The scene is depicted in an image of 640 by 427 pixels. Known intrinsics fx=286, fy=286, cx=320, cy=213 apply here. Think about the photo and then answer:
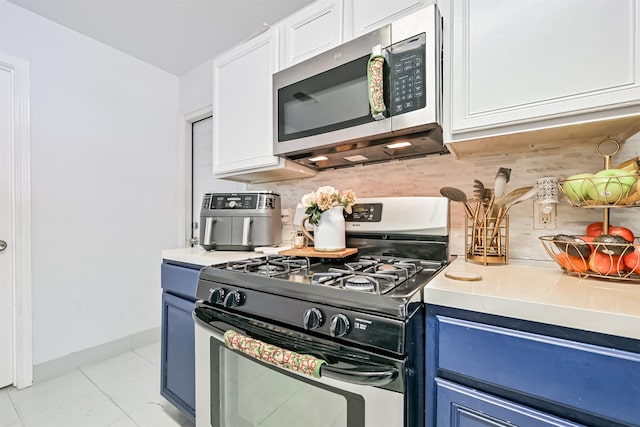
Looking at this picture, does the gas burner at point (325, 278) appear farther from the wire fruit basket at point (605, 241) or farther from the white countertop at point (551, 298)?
the wire fruit basket at point (605, 241)

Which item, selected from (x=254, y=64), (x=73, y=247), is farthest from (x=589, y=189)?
(x=73, y=247)

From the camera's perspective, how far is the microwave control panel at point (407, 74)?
1.08 metres

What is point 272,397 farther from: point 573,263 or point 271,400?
point 573,263

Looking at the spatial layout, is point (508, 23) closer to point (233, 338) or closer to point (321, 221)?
point (321, 221)

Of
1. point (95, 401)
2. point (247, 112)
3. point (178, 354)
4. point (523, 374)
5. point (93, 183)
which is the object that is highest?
point (247, 112)

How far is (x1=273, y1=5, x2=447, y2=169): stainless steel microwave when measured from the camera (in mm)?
1081

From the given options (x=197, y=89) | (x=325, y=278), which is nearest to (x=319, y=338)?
(x=325, y=278)

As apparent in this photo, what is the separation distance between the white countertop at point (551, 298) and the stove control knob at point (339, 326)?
233mm

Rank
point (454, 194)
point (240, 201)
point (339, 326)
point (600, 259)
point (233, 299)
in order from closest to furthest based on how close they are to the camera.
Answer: point (339, 326) < point (600, 259) < point (233, 299) < point (454, 194) < point (240, 201)

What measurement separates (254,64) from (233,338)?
146 cm

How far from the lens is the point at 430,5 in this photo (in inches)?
42.7

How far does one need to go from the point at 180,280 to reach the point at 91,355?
1.45 metres

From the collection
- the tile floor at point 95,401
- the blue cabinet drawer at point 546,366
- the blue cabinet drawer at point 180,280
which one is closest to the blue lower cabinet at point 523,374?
the blue cabinet drawer at point 546,366

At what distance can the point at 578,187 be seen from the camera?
938mm
